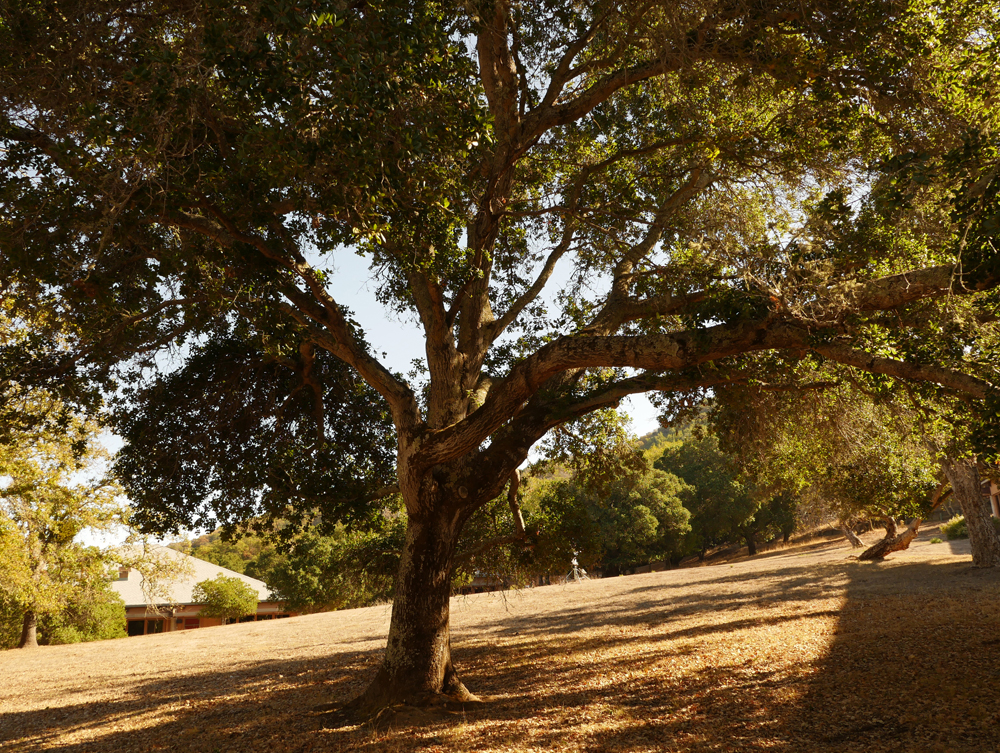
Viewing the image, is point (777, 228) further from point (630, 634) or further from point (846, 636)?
point (630, 634)

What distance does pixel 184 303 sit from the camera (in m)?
7.81

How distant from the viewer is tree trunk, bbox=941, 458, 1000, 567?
1552 centimetres

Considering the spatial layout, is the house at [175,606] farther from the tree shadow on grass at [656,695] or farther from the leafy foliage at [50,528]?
the tree shadow on grass at [656,695]

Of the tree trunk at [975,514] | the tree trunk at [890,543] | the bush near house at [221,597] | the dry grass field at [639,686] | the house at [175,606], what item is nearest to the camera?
the dry grass field at [639,686]

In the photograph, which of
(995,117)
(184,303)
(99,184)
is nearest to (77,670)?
(184,303)

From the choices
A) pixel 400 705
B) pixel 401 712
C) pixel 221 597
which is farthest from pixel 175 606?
pixel 401 712

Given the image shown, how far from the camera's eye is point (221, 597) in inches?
1369

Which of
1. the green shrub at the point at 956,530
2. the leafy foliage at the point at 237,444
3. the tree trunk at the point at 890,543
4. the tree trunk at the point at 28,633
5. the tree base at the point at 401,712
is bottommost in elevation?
the green shrub at the point at 956,530

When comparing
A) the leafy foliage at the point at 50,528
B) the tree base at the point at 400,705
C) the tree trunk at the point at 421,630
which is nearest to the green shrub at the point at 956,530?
the tree base at the point at 400,705

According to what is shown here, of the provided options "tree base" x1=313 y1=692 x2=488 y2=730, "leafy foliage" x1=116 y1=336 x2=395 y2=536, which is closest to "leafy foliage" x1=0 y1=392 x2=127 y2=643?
"leafy foliage" x1=116 y1=336 x2=395 y2=536

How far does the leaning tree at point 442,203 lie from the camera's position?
16.8 feet

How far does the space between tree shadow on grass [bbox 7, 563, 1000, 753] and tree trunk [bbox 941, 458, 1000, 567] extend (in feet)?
9.34

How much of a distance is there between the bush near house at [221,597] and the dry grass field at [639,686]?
63.0 ft

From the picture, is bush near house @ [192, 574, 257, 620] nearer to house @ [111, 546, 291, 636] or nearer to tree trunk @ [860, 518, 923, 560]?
house @ [111, 546, 291, 636]
